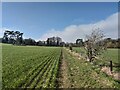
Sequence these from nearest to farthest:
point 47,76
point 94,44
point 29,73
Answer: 1. point 47,76
2. point 29,73
3. point 94,44

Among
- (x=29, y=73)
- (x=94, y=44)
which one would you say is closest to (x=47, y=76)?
(x=29, y=73)

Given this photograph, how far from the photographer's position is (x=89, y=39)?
128 ft

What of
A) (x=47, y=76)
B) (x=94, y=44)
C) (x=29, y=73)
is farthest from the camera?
(x=94, y=44)

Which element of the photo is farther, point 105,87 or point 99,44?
point 99,44

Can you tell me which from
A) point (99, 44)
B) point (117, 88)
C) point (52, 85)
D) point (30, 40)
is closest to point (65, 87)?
point (52, 85)

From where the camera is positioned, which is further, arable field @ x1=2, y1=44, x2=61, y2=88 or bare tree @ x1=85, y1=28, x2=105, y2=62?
bare tree @ x1=85, y1=28, x2=105, y2=62

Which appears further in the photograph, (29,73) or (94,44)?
(94,44)

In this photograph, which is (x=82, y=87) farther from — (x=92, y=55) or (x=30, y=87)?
(x=92, y=55)

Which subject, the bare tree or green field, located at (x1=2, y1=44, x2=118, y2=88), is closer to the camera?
green field, located at (x1=2, y1=44, x2=118, y2=88)

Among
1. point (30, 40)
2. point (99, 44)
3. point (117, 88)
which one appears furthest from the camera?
→ point (30, 40)

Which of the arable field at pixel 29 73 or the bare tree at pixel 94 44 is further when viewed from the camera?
the bare tree at pixel 94 44

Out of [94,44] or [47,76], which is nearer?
[47,76]

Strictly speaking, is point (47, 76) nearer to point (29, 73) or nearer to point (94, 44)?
point (29, 73)

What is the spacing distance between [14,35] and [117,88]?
603 feet
